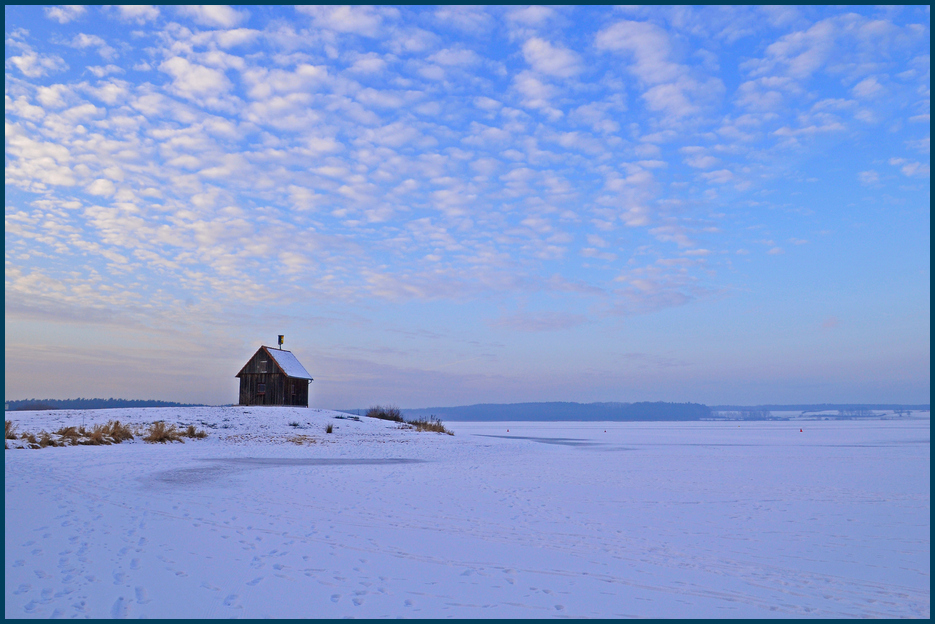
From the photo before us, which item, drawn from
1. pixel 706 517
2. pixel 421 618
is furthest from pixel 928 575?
pixel 421 618

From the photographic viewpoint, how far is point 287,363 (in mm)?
45656

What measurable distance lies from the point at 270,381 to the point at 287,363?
2.11m

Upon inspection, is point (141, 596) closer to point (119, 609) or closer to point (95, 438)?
point (119, 609)

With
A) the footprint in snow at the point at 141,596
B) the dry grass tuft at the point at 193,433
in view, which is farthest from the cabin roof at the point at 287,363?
the footprint in snow at the point at 141,596

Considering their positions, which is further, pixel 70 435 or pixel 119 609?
pixel 70 435

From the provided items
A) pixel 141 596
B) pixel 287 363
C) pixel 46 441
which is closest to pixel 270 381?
pixel 287 363

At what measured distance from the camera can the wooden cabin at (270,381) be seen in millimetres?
43938

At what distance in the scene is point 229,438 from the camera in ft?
96.1

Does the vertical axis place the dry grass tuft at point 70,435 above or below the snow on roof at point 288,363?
below

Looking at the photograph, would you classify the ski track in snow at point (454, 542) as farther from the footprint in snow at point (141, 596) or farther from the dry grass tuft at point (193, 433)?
the dry grass tuft at point (193, 433)

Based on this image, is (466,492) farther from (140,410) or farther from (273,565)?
(140,410)

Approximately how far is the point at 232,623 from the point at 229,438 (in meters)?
25.9

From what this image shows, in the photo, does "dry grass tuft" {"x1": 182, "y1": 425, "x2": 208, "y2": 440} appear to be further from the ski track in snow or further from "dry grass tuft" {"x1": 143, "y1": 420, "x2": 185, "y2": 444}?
the ski track in snow

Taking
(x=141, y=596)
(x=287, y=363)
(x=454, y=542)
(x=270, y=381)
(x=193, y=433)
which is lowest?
(x=193, y=433)
